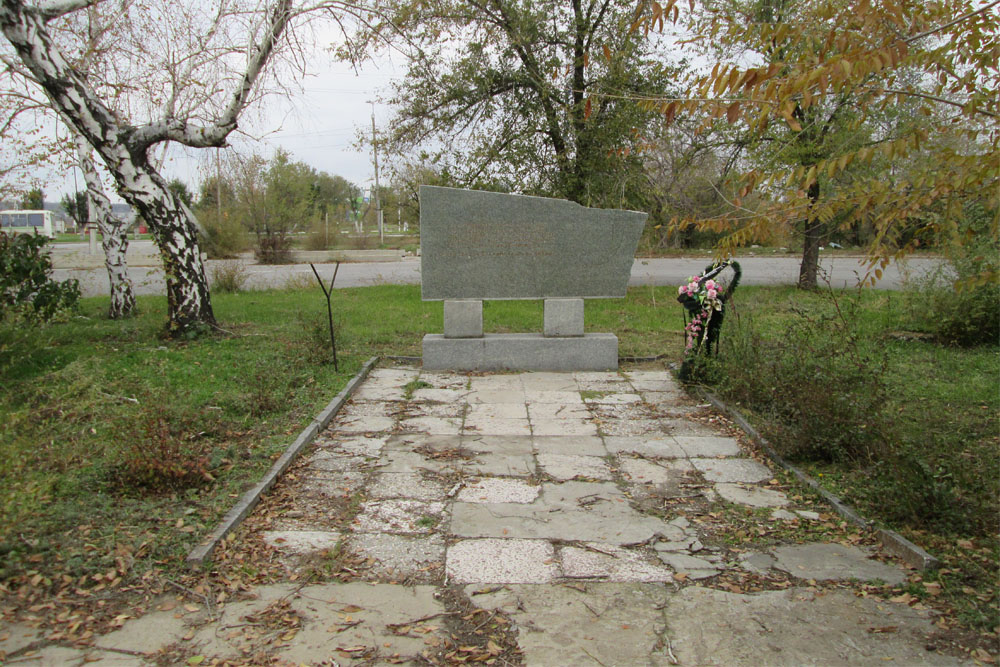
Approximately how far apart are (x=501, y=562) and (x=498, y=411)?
9.68ft

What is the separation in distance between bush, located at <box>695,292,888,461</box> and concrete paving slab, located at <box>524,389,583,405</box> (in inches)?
61.9

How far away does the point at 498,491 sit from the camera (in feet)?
15.2

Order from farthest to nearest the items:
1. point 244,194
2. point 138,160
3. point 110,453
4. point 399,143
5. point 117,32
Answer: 1. point 244,194
2. point 399,143
3. point 117,32
4. point 138,160
5. point 110,453

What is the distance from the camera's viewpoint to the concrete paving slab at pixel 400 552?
3.61 metres

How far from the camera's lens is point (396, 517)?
4.25 metres

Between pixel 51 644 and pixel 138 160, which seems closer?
pixel 51 644

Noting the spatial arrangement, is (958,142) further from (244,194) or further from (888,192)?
(244,194)

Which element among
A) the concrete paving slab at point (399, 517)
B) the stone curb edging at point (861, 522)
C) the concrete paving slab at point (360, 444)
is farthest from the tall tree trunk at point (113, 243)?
the stone curb edging at point (861, 522)

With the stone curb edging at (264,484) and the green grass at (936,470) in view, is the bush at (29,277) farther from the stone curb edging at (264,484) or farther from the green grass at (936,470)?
the green grass at (936,470)

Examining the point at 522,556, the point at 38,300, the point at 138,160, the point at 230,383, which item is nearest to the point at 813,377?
the point at 522,556

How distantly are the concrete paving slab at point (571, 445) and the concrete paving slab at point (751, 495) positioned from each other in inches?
38.9

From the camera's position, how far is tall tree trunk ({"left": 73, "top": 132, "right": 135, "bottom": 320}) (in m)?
11.5

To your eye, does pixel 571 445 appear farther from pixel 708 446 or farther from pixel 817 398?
pixel 817 398

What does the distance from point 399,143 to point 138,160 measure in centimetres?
513
